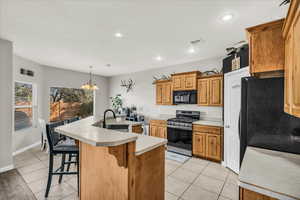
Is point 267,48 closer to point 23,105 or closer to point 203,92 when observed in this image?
point 203,92

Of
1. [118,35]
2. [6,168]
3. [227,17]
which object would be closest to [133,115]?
[118,35]

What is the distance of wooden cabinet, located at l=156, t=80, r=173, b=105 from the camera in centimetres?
443

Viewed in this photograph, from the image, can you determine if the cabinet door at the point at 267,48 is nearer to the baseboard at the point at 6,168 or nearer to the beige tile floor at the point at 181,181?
the beige tile floor at the point at 181,181

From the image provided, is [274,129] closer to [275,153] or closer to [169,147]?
[275,153]

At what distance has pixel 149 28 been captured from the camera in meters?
2.27

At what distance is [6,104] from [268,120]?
178 inches

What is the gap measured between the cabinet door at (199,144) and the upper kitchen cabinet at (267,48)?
7.56ft

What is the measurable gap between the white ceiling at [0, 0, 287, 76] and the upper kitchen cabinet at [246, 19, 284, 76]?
54cm

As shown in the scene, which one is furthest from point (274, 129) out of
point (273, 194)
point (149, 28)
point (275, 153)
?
point (149, 28)

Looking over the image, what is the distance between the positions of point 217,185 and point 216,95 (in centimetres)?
205

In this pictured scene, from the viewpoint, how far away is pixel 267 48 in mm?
1366

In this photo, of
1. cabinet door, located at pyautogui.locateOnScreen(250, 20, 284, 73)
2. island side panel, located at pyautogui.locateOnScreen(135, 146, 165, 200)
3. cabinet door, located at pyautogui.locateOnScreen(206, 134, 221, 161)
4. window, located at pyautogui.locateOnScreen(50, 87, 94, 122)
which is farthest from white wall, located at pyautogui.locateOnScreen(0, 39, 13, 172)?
cabinet door, located at pyautogui.locateOnScreen(206, 134, 221, 161)

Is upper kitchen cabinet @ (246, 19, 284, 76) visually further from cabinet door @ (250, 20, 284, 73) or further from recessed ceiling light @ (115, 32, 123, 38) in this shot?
recessed ceiling light @ (115, 32, 123, 38)

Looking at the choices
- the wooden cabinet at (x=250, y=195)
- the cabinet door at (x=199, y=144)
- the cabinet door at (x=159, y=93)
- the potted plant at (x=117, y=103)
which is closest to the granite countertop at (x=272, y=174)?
the wooden cabinet at (x=250, y=195)
